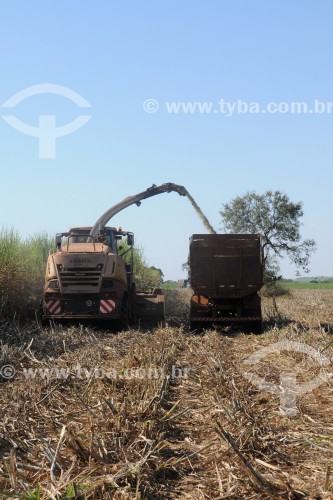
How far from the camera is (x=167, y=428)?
5684mm

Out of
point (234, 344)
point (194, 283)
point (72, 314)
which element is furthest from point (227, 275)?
point (72, 314)

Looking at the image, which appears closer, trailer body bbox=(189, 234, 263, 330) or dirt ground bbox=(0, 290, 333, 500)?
dirt ground bbox=(0, 290, 333, 500)

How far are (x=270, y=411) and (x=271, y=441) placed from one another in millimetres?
1144

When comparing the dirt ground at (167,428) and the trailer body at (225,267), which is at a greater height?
the trailer body at (225,267)

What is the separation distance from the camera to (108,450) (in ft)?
15.8

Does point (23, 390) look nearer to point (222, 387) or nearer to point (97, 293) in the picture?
point (222, 387)

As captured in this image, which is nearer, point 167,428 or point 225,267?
point 167,428

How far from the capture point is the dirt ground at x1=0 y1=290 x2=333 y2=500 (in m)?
4.27

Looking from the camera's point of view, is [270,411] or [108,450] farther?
[270,411]

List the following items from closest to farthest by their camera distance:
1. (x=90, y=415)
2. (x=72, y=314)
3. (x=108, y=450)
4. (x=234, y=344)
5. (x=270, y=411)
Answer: (x=108, y=450), (x=90, y=415), (x=270, y=411), (x=234, y=344), (x=72, y=314)

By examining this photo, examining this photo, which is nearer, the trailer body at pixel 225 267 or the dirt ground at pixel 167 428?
the dirt ground at pixel 167 428

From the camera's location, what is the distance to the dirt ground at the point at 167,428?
168 inches

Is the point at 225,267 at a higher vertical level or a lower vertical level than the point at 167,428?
higher

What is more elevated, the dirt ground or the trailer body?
the trailer body
